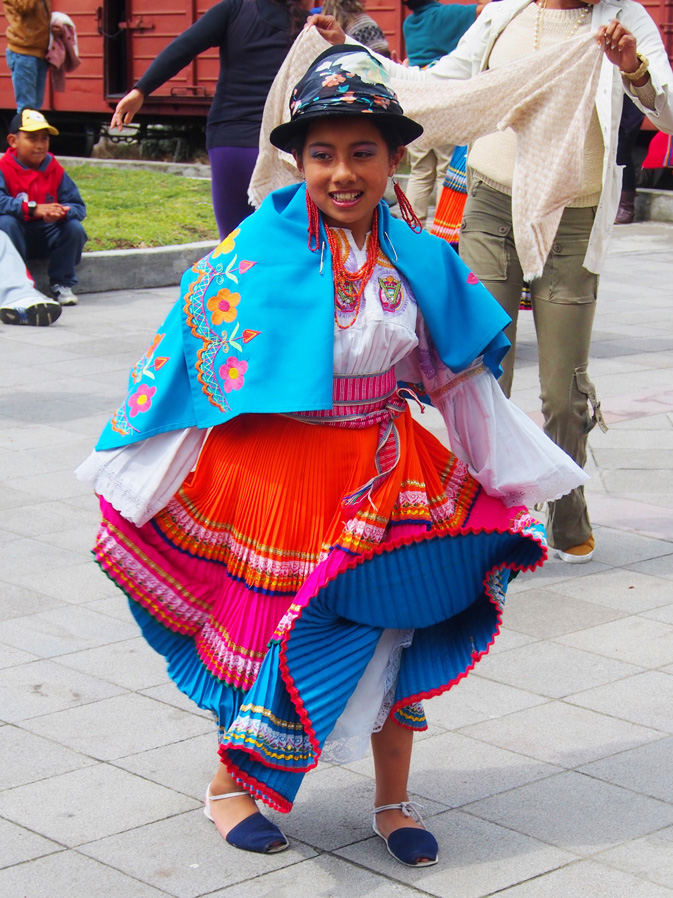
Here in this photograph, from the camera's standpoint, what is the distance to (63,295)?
9.71 meters

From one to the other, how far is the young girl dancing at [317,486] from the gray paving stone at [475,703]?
2.02 feet

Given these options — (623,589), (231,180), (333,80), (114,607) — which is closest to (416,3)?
(231,180)

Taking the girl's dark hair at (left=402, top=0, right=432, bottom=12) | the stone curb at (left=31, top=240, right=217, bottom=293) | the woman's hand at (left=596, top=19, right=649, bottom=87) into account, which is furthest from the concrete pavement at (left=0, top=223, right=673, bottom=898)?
the girl's dark hair at (left=402, top=0, right=432, bottom=12)

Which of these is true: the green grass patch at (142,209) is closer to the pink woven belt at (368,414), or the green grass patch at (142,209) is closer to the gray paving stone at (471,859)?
the pink woven belt at (368,414)

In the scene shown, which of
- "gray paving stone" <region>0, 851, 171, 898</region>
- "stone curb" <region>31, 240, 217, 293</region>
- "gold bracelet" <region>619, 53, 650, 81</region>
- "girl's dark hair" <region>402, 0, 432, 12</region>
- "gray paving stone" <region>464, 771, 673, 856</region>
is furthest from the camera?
"girl's dark hair" <region>402, 0, 432, 12</region>

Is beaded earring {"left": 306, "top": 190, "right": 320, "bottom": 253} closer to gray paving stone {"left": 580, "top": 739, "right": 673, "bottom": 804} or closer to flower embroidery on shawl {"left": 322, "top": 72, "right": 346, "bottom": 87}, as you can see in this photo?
flower embroidery on shawl {"left": 322, "top": 72, "right": 346, "bottom": 87}

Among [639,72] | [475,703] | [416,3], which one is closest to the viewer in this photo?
[475,703]

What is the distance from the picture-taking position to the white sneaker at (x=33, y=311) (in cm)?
887

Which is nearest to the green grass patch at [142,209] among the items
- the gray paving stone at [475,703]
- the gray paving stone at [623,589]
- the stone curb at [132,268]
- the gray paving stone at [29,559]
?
the stone curb at [132,268]

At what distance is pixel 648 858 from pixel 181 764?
3.80 feet

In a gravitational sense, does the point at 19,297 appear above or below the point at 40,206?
below

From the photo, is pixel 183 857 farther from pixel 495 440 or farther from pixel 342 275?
pixel 342 275

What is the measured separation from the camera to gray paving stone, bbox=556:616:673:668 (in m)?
3.93

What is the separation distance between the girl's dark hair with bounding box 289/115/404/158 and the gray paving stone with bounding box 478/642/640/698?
166 centimetres
